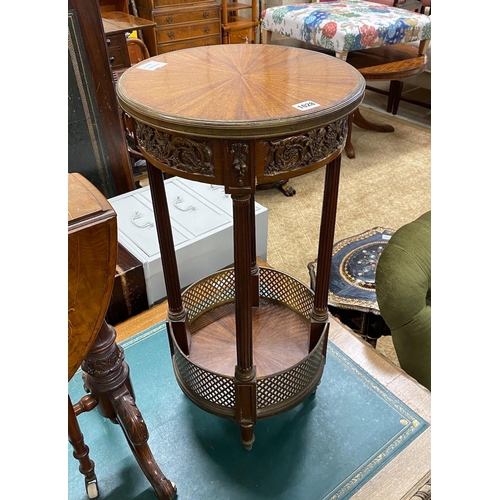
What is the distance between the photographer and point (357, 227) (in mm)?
2291

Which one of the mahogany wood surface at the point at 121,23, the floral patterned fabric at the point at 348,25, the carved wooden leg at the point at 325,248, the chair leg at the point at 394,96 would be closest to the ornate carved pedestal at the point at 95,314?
the carved wooden leg at the point at 325,248

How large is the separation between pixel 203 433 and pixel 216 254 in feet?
1.99

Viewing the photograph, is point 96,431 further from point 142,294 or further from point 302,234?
point 302,234

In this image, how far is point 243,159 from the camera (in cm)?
71

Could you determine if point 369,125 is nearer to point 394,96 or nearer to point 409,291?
point 394,96

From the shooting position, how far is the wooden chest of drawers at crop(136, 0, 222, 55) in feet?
11.2

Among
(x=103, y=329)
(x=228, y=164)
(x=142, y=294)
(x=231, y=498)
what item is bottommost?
(x=231, y=498)

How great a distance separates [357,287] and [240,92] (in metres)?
0.85

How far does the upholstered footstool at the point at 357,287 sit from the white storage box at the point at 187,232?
0.97 feet

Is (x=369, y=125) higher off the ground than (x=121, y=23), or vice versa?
(x=121, y=23)

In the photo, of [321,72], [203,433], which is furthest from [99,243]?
[203,433]

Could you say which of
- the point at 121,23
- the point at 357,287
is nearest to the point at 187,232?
the point at 357,287

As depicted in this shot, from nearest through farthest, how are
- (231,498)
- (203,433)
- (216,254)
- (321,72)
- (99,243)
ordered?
(99,243) < (321,72) < (231,498) < (203,433) < (216,254)

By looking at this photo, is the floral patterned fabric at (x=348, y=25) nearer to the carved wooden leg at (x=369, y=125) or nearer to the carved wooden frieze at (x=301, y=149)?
the carved wooden leg at (x=369, y=125)
